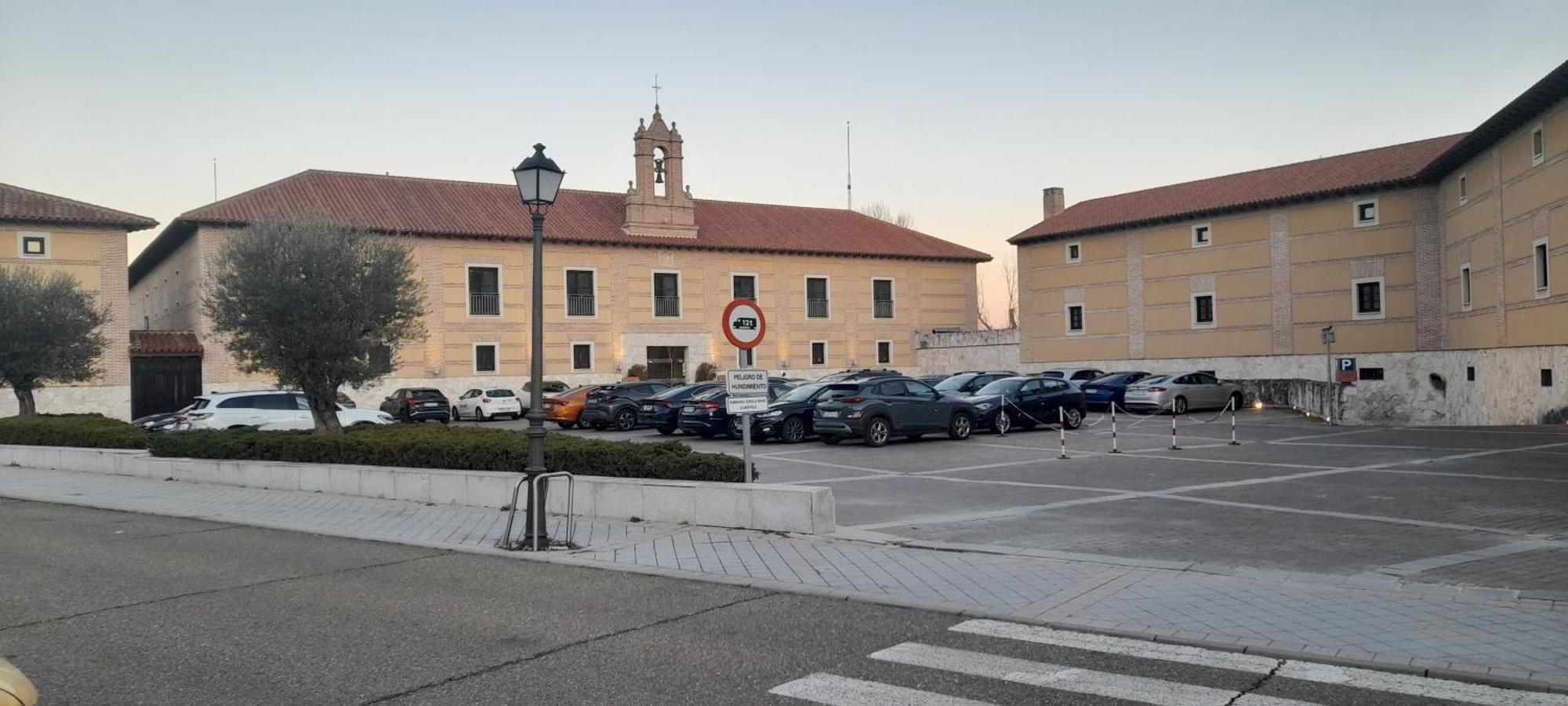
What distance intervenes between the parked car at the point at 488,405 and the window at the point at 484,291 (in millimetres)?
7078

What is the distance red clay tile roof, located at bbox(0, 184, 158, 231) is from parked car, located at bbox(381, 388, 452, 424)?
1266cm

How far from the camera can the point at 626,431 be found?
29.4 metres

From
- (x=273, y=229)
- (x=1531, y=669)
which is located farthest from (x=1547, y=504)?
(x=273, y=229)

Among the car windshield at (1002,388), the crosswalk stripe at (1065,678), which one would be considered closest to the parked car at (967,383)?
the car windshield at (1002,388)

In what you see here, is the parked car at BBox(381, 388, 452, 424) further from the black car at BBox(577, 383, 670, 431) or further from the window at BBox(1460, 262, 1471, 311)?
the window at BBox(1460, 262, 1471, 311)

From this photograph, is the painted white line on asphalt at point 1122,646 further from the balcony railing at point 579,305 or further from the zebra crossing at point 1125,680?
the balcony railing at point 579,305

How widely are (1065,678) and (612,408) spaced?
25.2m

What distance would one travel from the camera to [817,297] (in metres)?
53.0

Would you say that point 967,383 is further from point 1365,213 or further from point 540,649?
point 540,649

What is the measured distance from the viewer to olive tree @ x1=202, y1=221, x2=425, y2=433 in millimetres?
19094

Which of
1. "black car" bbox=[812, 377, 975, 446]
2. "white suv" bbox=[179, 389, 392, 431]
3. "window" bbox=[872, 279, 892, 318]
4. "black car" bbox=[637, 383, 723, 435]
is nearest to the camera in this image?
"black car" bbox=[812, 377, 975, 446]

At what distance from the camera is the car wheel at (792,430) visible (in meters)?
23.6

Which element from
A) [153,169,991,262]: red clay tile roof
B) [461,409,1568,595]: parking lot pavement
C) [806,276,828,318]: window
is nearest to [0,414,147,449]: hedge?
[461,409,1568,595]: parking lot pavement

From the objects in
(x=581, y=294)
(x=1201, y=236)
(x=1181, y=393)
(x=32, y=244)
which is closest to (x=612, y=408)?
(x=1181, y=393)
